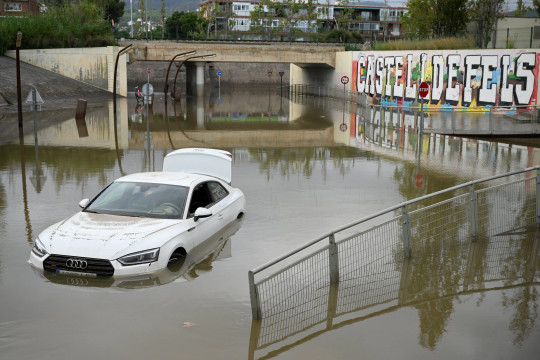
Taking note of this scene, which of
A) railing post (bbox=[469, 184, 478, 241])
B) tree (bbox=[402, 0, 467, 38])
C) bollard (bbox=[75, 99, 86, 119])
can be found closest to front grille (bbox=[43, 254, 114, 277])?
railing post (bbox=[469, 184, 478, 241])

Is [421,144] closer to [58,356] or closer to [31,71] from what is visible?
[58,356]

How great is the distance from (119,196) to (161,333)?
4.16m

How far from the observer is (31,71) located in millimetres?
51750

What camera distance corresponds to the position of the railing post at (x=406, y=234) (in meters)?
10.3

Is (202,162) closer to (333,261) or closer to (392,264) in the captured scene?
(392,264)

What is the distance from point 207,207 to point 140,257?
2.32 metres

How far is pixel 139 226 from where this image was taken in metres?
10.3

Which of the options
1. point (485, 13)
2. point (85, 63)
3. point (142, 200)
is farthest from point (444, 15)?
point (142, 200)

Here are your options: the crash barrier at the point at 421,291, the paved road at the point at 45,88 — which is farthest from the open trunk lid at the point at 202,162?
the paved road at the point at 45,88

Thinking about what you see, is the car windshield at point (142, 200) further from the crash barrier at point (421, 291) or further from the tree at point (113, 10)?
the tree at point (113, 10)

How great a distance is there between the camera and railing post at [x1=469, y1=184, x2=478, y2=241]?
11289 millimetres

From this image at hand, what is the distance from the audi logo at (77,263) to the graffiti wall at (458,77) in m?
21.1

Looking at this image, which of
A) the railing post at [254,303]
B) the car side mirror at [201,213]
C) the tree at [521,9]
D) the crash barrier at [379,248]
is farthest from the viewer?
the tree at [521,9]

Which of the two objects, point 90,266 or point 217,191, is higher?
point 217,191
